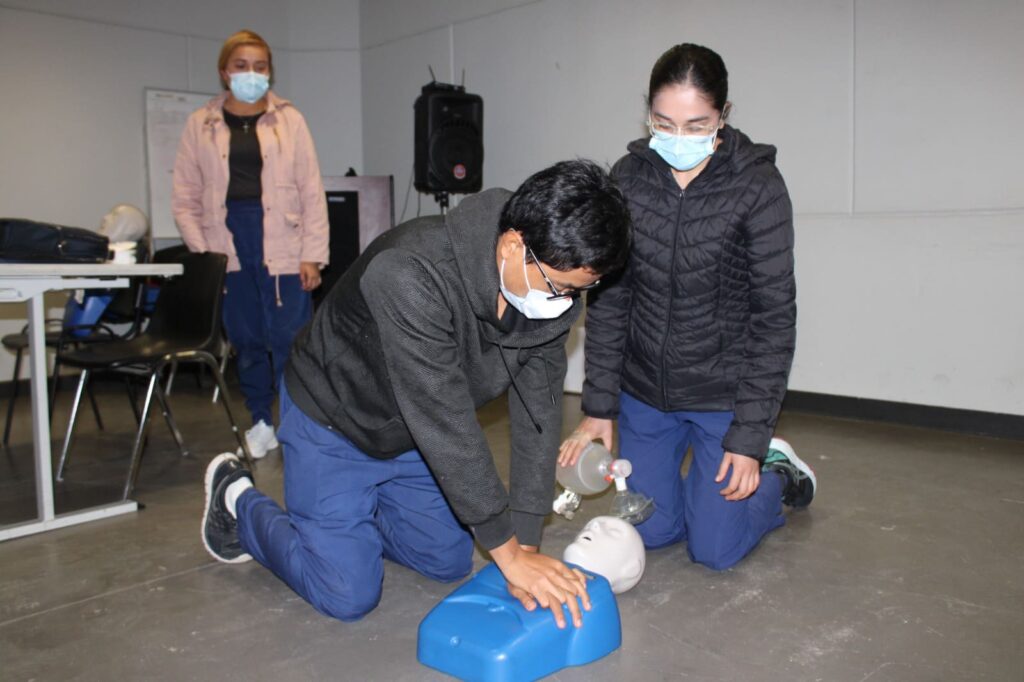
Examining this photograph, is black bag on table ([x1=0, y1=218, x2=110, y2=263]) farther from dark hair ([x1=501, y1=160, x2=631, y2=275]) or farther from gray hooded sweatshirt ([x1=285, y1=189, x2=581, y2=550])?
dark hair ([x1=501, y1=160, x2=631, y2=275])

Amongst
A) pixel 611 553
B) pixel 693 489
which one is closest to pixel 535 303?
pixel 611 553

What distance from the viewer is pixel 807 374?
4.59m

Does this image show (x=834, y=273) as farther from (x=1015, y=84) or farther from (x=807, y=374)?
(x=1015, y=84)

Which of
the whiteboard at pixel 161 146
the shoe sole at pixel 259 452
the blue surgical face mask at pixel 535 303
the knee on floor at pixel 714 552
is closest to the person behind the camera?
the blue surgical face mask at pixel 535 303

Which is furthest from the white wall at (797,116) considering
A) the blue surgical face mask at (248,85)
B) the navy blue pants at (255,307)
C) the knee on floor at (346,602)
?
the knee on floor at (346,602)

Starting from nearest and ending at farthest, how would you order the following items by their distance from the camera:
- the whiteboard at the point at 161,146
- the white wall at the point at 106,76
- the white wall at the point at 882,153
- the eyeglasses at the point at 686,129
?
the eyeglasses at the point at 686,129 → the white wall at the point at 882,153 → the white wall at the point at 106,76 → the whiteboard at the point at 161,146

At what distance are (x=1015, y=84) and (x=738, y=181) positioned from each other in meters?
2.38

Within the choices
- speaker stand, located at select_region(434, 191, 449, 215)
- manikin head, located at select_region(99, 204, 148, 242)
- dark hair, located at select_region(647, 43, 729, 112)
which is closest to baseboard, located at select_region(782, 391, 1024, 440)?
dark hair, located at select_region(647, 43, 729, 112)

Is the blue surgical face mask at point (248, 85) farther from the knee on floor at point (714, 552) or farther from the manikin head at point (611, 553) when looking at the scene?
the knee on floor at point (714, 552)

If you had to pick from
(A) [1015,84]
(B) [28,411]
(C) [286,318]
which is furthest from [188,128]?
(A) [1015,84]

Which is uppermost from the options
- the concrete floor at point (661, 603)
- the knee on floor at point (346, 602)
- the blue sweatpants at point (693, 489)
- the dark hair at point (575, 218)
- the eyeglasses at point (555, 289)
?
the dark hair at point (575, 218)

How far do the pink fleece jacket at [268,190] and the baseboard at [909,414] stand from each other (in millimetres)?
2253

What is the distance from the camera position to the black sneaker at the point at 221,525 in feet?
7.75

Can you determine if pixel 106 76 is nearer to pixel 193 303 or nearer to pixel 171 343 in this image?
pixel 193 303
